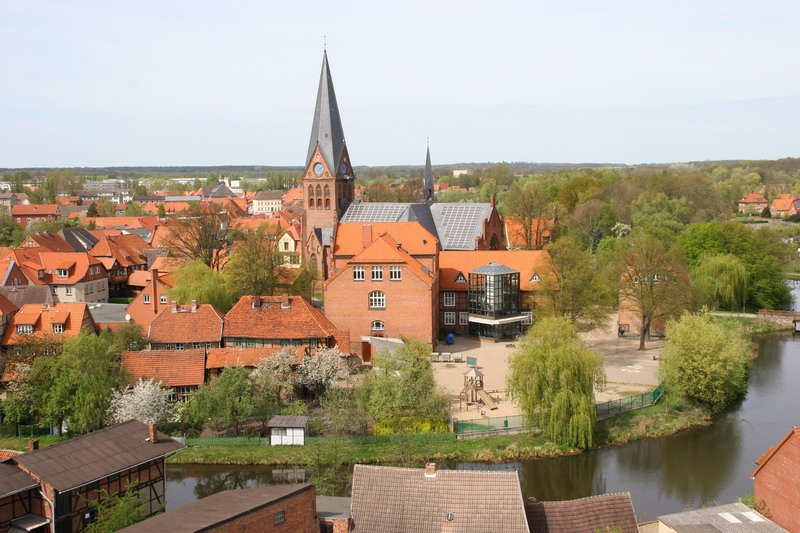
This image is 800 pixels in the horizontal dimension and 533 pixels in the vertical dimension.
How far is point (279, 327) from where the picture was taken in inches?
1647

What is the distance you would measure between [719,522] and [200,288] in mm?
31994

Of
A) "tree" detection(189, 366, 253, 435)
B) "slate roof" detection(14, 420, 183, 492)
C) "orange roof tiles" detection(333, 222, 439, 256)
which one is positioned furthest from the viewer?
"orange roof tiles" detection(333, 222, 439, 256)

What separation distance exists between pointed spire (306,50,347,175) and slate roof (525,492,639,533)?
147 ft

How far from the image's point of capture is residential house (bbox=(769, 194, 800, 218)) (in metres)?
133

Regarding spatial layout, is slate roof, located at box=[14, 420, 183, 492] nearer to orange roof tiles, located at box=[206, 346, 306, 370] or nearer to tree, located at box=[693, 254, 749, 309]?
orange roof tiles, located at box=[206, 346, 306, 370]

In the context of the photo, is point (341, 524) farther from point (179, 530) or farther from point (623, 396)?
point (623, 396)

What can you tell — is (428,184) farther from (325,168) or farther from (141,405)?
(141,405)

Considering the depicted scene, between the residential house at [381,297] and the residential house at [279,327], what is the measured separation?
4.62m

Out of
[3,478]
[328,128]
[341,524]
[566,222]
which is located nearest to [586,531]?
[341,524]

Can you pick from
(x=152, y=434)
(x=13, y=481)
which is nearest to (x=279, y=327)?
(x=152, y=434)

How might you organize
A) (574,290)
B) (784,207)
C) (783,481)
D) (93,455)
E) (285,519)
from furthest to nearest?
(784,207) → (574,290) → (93,455) → (783,481) → (285,519)

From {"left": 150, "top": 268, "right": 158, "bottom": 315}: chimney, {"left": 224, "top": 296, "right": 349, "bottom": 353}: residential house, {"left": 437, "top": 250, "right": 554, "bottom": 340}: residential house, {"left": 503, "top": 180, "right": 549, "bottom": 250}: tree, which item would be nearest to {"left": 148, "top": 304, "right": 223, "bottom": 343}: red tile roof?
{"left": 224, "top": 296, "right": 349, "bottom": 353}: residential house

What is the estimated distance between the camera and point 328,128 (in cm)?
6322

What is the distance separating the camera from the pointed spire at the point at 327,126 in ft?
205
